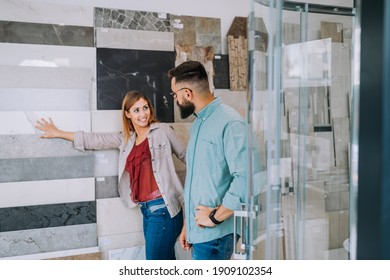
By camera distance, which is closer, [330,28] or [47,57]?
[330,28]

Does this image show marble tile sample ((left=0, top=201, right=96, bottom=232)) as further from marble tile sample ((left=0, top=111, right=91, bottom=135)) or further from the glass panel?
the glass panel

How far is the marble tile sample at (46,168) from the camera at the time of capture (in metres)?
2.43

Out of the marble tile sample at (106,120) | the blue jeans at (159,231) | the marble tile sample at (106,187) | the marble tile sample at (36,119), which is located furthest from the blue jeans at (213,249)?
the marble tile sample at (36,119)

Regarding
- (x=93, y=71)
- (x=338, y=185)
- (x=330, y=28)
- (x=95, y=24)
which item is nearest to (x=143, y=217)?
(x=93, y=71)

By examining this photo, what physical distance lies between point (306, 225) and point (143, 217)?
5.12 ft

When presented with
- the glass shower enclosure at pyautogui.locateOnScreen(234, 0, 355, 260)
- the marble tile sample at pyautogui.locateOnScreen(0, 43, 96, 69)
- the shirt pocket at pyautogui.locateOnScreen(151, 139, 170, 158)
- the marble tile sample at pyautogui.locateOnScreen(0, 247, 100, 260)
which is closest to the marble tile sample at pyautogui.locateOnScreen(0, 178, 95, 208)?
the marble tile sample at pyautogui.locateOnScreen(0, 247, 100, 260)

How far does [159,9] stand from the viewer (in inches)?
106

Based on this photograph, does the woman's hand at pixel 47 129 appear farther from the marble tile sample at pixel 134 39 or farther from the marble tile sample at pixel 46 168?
the marble tile sample at pixel 134 39

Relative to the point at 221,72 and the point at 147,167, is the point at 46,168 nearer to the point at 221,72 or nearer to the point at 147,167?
the point at 147,167

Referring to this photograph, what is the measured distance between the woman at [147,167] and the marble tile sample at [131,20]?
1.68 feet

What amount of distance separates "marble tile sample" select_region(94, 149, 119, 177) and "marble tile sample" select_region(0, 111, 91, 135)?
0.21m

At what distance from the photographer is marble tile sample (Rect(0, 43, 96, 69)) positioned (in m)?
2.43
